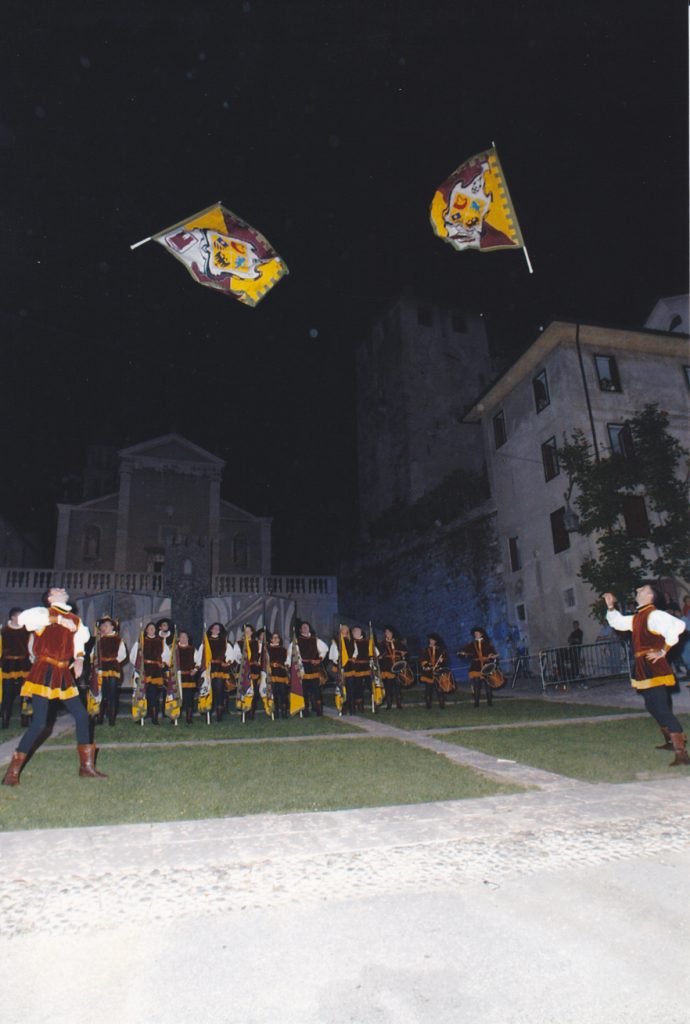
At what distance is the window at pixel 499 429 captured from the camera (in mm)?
26938

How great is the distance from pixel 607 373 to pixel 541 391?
2.52 m

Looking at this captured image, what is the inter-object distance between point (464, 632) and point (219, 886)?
24275 mm

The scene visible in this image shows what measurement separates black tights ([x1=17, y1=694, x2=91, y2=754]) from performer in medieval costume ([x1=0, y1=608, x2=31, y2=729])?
6039 millimetres

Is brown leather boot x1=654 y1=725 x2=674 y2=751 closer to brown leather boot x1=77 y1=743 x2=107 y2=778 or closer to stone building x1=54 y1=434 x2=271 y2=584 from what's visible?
brown leather boot x1=77 y1=743 x2=107 y2=778

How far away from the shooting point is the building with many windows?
21609mm

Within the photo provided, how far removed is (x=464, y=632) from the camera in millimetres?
26406

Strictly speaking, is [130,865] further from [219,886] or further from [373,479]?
[373,479]

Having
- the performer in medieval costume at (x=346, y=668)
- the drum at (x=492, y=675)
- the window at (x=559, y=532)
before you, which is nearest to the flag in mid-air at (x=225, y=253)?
the performer in medieval costume at (x=346, y=668)

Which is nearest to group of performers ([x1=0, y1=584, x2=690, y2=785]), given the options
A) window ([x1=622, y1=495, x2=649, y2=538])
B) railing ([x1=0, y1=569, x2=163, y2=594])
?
window ([x1=622, y1=495, x2=649, y2=538])

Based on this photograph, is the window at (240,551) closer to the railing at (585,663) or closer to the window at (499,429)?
the window at (499,429)

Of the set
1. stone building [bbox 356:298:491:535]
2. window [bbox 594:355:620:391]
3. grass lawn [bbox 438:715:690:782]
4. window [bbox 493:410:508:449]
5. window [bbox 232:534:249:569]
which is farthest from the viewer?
stone building [bbox 356:298:491:535]

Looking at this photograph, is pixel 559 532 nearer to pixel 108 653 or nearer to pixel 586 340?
pixel 586 340

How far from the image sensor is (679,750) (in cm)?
610

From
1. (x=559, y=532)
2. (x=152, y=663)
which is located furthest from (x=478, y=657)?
(x=559, y=532)
